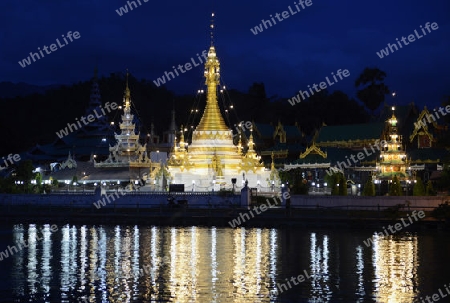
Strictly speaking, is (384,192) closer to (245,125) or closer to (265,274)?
(265,274)

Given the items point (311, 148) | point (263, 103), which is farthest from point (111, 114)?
point (311, 148)

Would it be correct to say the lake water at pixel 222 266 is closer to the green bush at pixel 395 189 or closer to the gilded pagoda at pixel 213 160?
the green bush at pixel 395 189

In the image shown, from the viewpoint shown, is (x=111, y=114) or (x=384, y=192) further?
(x=111, y=114)

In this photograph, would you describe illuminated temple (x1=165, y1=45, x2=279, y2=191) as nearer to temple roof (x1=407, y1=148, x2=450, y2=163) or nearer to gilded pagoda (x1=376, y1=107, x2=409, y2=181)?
gilded pagoda (x1=376, y1=107, x2=409, y2=181)

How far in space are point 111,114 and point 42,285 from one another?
96465 mm

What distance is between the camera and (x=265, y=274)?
2677 centimetres

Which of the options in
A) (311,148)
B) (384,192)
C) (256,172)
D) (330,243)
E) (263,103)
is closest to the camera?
(330,243)

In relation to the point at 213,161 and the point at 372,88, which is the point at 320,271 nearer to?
the point at 213,161

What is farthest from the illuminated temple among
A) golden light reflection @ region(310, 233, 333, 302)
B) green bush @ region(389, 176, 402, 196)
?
golden light reflection @ region(310, 233, 333, 302)

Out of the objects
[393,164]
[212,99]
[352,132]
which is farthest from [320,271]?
[352,132]

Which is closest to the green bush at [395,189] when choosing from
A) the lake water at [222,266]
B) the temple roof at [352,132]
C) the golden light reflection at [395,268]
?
the lake water at [222,266]

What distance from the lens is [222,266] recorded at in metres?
28.5

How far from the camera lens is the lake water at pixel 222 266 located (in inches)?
916

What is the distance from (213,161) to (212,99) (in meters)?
6.77
